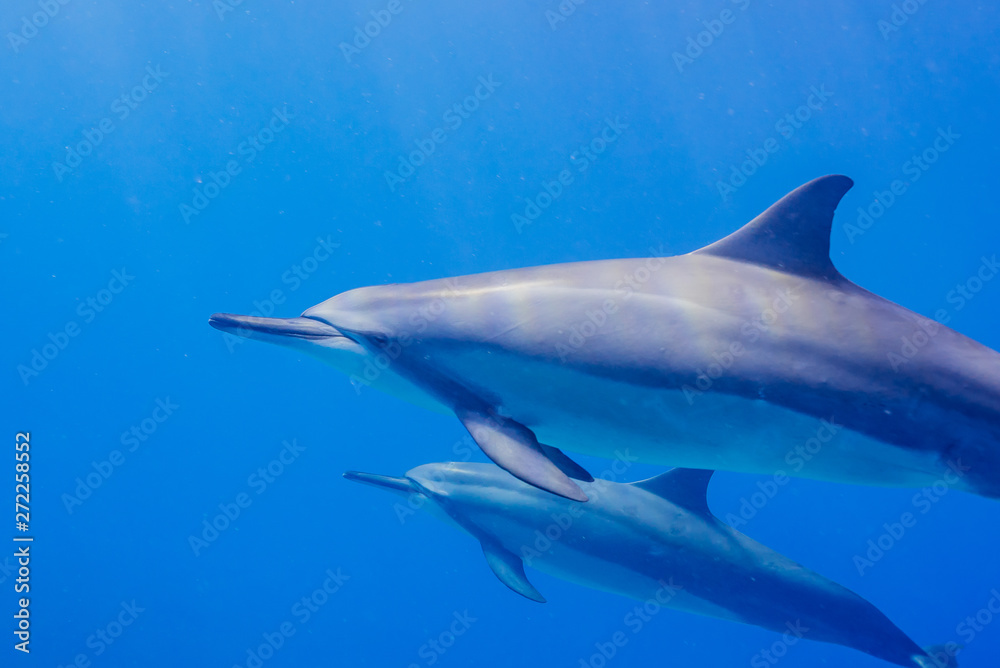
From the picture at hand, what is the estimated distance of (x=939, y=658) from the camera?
253 inches

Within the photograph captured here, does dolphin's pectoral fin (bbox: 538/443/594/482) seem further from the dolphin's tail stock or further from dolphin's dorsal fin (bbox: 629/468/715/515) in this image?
the dolphin's tail stock

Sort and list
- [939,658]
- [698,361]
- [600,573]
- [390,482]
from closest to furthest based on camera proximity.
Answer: [698,361], [939,658], [600,573], [390,482]

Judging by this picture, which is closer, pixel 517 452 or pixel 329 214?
pixel 517 452

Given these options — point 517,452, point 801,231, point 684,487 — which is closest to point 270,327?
point 517,452

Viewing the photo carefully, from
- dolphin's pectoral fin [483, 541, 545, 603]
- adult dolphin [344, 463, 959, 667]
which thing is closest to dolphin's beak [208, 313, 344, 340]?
adult dolphin [344, 463, 959, 667]

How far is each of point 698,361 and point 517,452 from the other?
3.32ft

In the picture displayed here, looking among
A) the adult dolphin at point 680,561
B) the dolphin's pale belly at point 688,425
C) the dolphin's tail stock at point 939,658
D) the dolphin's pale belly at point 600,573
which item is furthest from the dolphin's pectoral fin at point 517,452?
the dolphin's tail stock at point 939,658

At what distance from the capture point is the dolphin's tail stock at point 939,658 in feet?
20.8

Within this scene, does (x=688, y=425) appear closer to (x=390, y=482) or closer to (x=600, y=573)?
(x=600, y=573)

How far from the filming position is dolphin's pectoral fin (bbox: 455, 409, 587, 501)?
3227mm

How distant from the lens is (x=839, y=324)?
3.30 meters

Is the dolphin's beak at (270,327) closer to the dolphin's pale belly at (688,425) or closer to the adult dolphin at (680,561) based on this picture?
the dolphin's pale belly at (688,425)

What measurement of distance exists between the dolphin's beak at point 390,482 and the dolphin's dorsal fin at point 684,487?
2726 mm

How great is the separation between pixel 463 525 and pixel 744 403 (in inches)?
200
